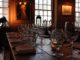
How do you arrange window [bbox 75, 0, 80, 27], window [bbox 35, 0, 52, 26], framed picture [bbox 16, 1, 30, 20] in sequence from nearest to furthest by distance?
Result: 1. framed picture [bbox 16, 1, 30, 20]
2. window [bbox 35, 0, 52, 26]
3. window [bbox 75, 0, 80, 27]

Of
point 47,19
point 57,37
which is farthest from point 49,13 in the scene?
point 57,37

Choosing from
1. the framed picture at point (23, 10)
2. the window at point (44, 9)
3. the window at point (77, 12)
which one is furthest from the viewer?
the window at point (77, 12)

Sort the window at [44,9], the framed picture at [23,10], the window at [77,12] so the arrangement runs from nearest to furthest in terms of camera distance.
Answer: the framed picture at [23,10] < the window at [44,9] < the window at [77,12]

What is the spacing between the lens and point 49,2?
1284 centimetres

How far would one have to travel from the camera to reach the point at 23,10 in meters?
11.9

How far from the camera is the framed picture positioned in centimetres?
1178

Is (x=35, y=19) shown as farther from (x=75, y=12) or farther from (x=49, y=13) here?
(x=75, y=12)

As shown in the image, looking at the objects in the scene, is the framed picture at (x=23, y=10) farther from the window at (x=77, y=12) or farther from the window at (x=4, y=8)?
the window at (x=77, y=12)

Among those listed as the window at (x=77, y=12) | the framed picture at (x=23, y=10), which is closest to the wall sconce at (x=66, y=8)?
the window at (x=77, y=12)

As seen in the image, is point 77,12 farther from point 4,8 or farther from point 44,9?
point 4,8

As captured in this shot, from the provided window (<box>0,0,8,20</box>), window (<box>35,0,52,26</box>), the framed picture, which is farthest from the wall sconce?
window (<box>0,0,8,20</box>)

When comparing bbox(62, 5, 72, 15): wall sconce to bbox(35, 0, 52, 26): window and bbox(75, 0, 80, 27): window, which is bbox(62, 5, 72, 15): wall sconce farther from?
bbox(35, 0, 52, 26): window


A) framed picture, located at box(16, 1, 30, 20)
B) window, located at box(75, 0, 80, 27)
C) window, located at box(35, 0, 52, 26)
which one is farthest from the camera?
window, located at box(75, 0, 80, 27)

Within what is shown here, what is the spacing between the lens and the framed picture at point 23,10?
11781 mm
